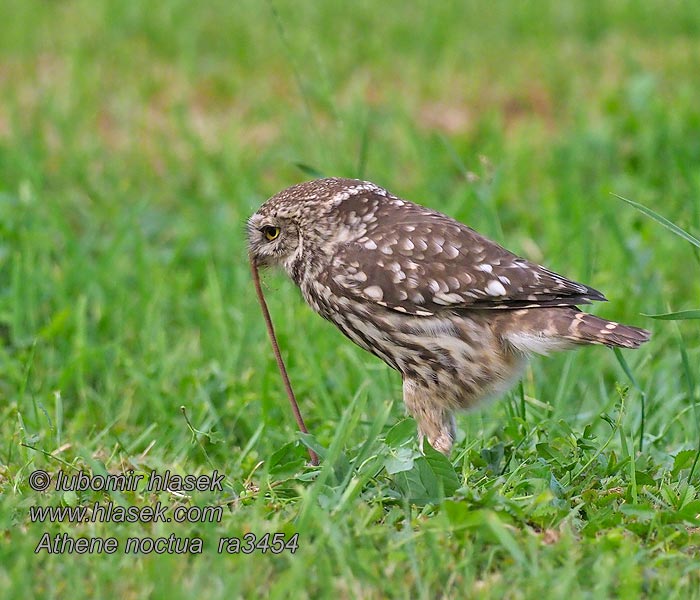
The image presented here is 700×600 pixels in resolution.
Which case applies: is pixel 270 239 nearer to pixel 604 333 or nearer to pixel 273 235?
pixel 273 235

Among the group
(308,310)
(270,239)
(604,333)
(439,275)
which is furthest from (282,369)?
(308,310)

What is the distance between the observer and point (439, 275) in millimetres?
4191

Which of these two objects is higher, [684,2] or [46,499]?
[684,2]

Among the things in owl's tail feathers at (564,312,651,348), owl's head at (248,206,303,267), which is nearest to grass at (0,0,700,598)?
owl's tail feathers at (564,312,651,348)

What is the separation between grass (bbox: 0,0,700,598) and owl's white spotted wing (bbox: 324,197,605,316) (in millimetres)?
439

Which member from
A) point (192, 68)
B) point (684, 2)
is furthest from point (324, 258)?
point (684, 2)

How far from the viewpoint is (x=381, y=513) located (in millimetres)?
3729

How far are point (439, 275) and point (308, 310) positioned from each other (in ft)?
7.13

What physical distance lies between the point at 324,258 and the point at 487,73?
5425mm

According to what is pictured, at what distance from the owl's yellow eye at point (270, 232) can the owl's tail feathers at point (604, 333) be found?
1.29m

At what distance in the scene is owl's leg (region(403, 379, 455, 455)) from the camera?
171 inches

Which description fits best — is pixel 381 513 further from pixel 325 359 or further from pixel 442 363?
pixel 325 359

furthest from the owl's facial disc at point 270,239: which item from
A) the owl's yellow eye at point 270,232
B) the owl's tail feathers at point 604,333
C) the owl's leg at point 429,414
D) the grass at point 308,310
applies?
the owl's tail feathers at point 604,333

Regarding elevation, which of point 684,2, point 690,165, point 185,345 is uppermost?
point 684,2
